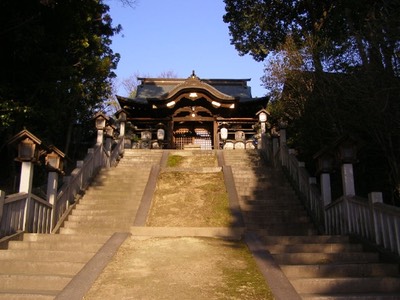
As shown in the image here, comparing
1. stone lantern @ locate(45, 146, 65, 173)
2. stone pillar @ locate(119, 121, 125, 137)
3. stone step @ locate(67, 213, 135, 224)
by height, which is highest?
stone pillar @ locate(119, 121, 125, 137)

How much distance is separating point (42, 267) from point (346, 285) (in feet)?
13.9

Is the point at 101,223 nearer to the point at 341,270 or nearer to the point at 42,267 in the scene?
the point at 42,267

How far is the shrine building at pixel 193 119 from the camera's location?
2030 centimetres

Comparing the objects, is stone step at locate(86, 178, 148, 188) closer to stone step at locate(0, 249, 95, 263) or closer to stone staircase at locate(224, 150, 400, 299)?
stone staircase at locate(224, 150, 400, 299)

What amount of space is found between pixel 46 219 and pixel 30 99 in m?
5.05

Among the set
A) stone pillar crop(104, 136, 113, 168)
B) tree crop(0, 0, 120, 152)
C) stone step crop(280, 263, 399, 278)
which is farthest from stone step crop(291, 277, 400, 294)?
stone pillar crop(104, 136, 113, 168)

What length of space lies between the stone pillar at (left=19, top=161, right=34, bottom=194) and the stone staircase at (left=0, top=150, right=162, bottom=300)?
3.06 feet

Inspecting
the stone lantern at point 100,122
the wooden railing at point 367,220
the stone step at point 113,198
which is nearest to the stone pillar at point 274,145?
the stone step at point 113,198

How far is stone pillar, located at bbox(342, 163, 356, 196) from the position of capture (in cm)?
738

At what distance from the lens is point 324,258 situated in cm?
587

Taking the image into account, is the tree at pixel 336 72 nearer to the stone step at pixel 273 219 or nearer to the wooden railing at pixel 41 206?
the stone step at pixel 273 219

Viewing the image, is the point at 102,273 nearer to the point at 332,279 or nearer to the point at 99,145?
the point at 332,279

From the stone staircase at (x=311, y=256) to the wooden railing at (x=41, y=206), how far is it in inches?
175

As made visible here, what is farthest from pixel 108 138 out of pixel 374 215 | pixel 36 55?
pixel 374 215
